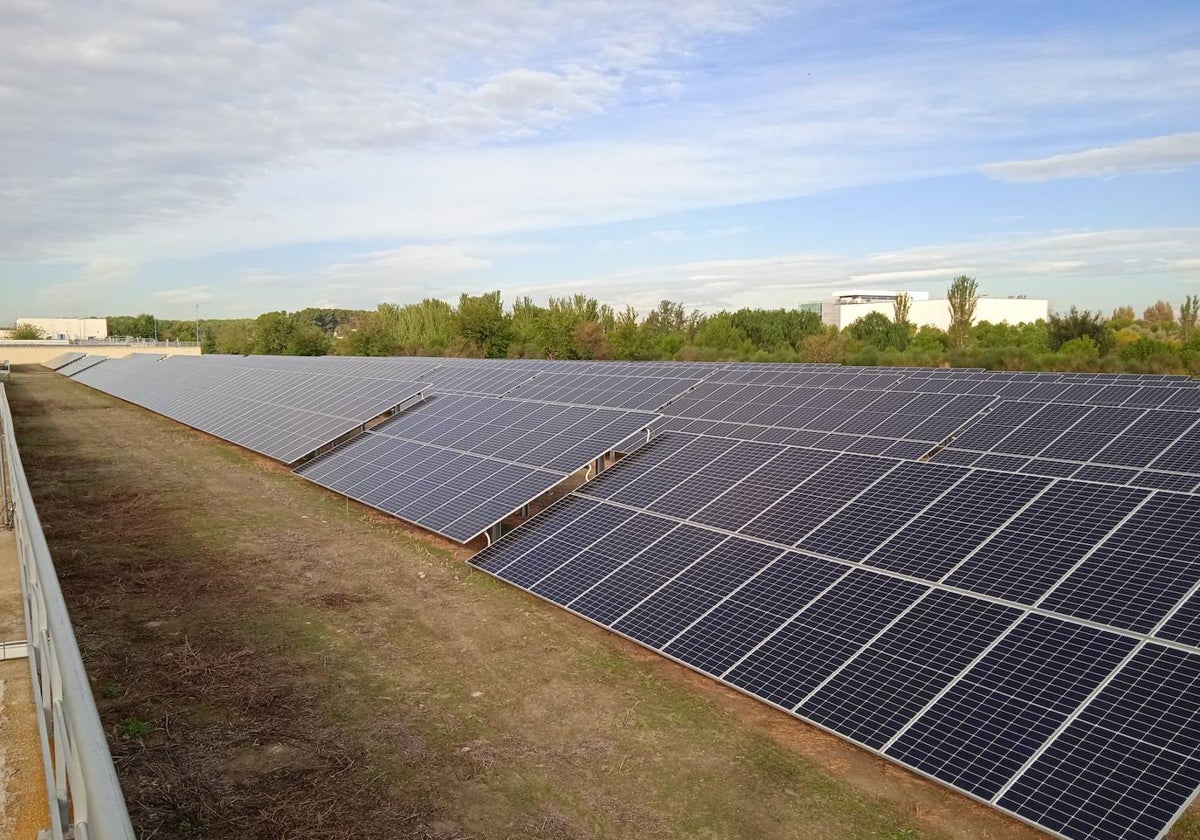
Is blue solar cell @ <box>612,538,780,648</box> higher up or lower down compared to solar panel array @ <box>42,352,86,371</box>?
lower down

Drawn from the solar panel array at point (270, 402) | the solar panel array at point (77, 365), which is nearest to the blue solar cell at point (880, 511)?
the solar panel array at point (270, 402)

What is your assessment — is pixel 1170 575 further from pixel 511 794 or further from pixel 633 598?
pixel 511 794

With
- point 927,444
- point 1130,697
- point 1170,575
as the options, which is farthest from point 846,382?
point 1130,697

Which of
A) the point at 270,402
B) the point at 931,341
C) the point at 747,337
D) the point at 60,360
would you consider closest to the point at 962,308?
the point at 931,341

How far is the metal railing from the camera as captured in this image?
8.43 feet

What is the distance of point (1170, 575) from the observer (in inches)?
372

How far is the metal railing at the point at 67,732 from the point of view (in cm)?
257

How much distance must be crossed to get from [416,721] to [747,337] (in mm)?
81799

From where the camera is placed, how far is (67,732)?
3930 mm

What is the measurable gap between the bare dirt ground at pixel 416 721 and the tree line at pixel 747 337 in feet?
161

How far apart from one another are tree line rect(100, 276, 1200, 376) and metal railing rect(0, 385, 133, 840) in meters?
56.2

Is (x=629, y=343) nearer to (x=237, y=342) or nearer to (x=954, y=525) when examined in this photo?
(x=954, y=525)

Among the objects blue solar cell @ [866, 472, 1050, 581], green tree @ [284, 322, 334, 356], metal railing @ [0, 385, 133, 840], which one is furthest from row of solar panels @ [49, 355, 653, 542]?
green tree @ [284, 322, 334, 356]

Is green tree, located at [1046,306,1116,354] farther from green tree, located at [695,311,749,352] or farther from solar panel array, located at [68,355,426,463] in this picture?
solar panel array, located at [68,355,426,463]
